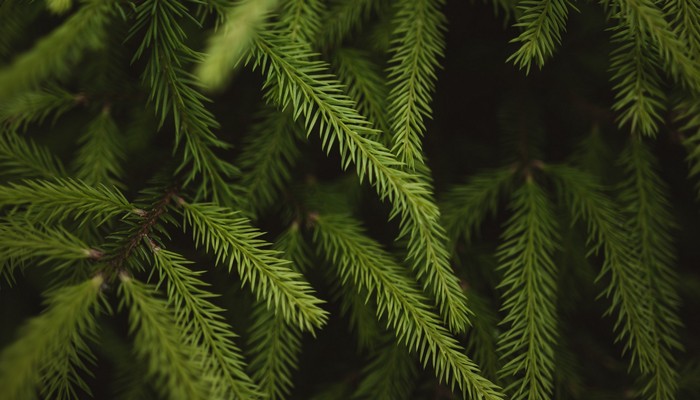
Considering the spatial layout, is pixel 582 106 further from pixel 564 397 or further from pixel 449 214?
pixel 564 397

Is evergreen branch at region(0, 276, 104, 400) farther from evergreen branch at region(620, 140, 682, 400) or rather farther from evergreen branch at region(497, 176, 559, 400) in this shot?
evergreen branch at region(620, 140, 682, 400)

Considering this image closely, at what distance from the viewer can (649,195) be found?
0.82 meters

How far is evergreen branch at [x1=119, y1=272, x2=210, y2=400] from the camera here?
1.64 ft

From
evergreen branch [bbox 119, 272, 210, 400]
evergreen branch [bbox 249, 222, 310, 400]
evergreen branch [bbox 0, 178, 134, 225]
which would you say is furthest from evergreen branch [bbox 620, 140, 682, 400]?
evergreen branch [bbox 0, 178, 134, 225]

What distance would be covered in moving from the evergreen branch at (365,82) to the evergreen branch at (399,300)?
0.58 ft

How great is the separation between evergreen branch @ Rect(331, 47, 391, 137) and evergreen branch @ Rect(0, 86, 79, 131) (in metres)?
0.48

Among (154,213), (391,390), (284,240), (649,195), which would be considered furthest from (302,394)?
(649,195)

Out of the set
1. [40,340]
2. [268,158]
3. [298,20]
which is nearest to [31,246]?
[40,340]

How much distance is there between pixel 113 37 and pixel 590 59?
98 centimetres

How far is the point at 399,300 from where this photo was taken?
2.19 feet

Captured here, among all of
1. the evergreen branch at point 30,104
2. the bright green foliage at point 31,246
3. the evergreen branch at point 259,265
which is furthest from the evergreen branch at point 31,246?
the evergreen branch at point 30,104

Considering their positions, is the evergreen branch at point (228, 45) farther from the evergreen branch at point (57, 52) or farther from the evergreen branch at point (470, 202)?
the evergreen branch at point (470, 202)

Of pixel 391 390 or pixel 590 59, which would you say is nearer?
pixel 391 390

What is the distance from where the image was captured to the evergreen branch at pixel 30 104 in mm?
770
